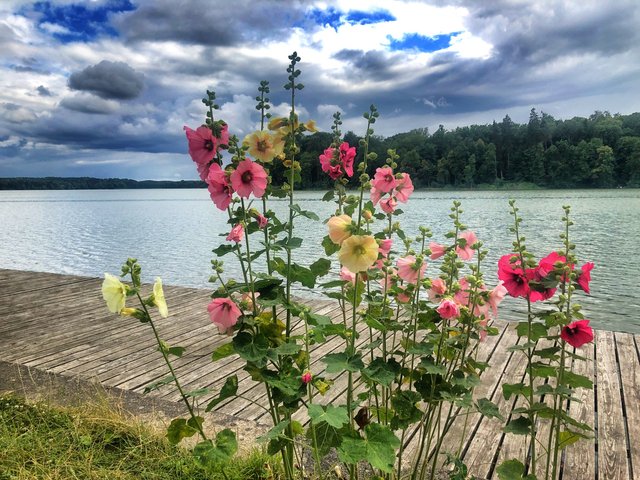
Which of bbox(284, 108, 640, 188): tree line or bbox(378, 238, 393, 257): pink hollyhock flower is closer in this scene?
bbox(378, 238, 393, 257): pink hollyhock flower

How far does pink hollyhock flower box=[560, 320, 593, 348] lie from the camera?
1.12 m

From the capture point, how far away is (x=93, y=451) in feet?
6.32

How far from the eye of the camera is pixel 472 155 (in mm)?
47250

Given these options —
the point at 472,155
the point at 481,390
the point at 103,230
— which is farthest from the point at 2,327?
the point at 472,155

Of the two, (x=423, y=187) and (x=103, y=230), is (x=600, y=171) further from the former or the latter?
(x=103, y=230)

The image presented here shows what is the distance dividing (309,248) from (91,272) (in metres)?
5.00

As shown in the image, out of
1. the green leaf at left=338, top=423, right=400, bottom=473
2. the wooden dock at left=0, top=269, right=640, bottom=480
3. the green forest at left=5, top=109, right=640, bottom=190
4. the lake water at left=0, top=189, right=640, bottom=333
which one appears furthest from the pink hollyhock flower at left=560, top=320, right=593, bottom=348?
the green forest at left=5, top=109, right=640, bottom=190

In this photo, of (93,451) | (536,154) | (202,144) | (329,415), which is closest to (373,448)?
(329,415)

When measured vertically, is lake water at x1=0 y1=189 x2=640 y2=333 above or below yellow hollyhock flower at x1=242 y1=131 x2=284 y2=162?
below

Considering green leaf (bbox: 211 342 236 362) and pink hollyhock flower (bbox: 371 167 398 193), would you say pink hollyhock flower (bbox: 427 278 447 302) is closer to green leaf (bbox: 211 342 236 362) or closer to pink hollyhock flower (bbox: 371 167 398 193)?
pink hollyhock flower (bbox: 371 167 398 193)

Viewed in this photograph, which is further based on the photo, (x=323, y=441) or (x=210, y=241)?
(x=210, y=241)

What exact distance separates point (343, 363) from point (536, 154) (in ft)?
174

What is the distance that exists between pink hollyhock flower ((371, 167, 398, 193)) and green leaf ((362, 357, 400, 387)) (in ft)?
1.50

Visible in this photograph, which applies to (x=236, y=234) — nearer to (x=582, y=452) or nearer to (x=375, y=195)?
(x=375, y=195)
